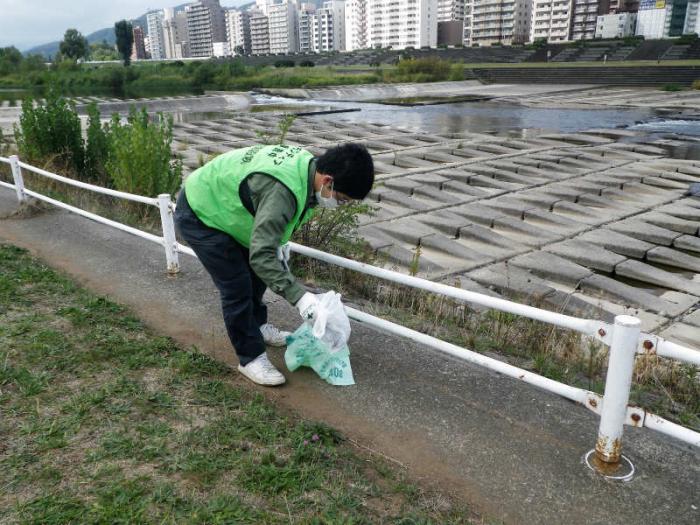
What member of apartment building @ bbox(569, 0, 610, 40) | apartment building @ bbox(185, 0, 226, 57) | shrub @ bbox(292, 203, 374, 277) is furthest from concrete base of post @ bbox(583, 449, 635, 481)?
apartment building @ bbox(185, 0, 226, 57)

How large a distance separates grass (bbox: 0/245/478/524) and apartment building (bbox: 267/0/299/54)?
130271 mm

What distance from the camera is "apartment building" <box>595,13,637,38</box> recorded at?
275 feet

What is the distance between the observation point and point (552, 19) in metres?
87.8

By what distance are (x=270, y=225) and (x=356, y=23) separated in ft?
396

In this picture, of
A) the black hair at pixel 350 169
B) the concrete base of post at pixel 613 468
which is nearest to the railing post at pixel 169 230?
A: the black hair at pixel 350 169

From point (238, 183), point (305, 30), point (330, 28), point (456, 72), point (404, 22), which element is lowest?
point (456, 72)

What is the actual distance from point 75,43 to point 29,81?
44290 mm

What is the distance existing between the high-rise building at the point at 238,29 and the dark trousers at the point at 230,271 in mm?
137087

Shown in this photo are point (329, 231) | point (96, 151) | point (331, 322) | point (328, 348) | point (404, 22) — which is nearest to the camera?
point (331, 322)

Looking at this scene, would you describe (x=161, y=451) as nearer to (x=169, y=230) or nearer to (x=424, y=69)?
(x=169, y=230)

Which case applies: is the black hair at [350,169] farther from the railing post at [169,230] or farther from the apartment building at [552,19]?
the apartment building at [552,19]

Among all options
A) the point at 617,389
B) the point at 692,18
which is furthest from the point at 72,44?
the point at 617,389

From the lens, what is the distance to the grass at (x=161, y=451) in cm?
227

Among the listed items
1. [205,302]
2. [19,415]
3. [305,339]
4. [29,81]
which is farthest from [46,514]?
[29,81]
